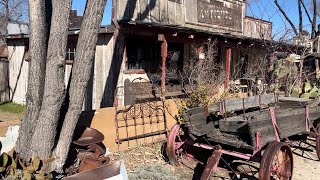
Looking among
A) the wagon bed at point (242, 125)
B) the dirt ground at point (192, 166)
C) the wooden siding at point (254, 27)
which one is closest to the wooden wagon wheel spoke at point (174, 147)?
the dirt ground at point (192, 166)

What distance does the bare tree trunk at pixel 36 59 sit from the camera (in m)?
4.64

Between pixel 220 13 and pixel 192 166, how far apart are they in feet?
30.3

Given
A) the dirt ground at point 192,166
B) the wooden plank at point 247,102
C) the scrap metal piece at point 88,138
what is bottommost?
the dirt ground at point 192,166

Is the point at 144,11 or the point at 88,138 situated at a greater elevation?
the point at 144,11

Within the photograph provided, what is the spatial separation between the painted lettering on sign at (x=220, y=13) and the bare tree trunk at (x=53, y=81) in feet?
29.5

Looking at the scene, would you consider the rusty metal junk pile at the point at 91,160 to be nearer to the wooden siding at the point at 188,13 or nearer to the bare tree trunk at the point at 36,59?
the bare tree trunk at the point at 36,59

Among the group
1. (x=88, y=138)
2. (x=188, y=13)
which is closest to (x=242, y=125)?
(x=88, y=138)

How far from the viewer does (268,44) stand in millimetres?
13328

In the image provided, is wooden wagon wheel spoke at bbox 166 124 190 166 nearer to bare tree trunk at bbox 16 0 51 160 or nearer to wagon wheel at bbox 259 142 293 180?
wagon wheel at bbox 259 142 293 180

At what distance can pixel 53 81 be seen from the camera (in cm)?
469

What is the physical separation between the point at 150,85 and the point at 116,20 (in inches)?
85.1

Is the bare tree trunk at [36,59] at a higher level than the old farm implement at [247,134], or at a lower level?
higher

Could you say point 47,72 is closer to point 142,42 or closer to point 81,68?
point 81,68

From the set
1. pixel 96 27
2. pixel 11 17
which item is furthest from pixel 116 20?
pixel 11 17
